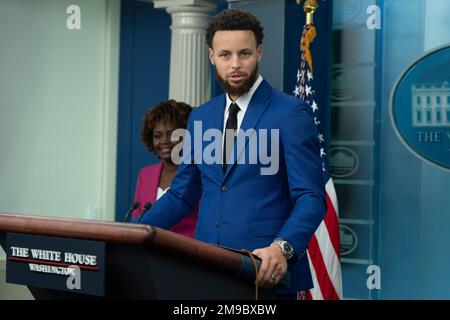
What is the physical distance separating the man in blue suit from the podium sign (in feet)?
1.85

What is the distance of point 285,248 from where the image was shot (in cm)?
203

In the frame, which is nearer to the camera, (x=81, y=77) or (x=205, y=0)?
(x=205, y=0)

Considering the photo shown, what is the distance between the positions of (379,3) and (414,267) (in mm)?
1619

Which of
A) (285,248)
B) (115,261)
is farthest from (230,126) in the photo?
(115,261)

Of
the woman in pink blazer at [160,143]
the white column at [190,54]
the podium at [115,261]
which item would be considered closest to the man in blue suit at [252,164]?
the podium at [115,261]

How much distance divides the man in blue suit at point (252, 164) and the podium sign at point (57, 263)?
563mm

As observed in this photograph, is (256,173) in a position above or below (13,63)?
below

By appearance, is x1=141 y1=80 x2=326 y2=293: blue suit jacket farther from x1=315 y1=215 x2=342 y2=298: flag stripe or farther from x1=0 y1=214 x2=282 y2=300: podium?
x1=315 y1=215 x2=342 y2=298: flag stripe

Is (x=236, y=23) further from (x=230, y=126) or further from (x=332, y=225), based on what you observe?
(x=332, y=225)
